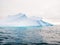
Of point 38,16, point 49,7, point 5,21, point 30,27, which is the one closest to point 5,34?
point 5,21

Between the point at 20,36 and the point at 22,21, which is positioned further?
the point at 22,21

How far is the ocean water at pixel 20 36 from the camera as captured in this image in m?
1.90

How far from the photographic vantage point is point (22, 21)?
7.25ft

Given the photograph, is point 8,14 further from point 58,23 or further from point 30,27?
point 58,23

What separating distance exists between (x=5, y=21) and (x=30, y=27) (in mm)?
396

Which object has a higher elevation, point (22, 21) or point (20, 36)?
point (22, 21)

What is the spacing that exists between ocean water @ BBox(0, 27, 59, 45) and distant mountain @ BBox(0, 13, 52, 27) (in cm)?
6

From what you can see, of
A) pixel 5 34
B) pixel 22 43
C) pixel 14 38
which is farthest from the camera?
pixel 5 34

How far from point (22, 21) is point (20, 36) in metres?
0.26

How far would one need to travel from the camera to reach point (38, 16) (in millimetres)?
2199

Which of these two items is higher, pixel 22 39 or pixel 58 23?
pixel 58 23

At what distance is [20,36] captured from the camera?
2.06 m

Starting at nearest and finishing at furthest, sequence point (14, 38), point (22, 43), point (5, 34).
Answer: point (22, 43), point (14, 38), point (5, 34)

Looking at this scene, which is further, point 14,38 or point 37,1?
point 37,1
